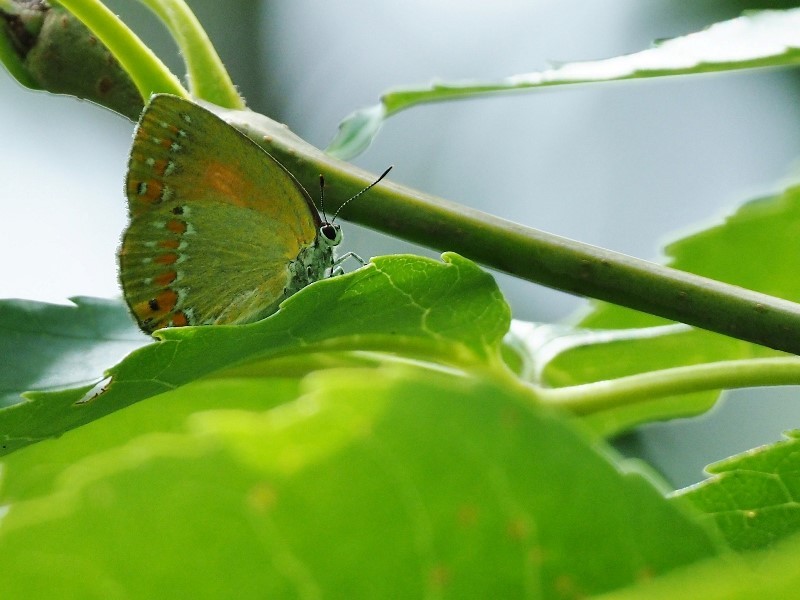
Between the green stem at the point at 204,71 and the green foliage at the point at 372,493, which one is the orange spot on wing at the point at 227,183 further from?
the green foliage at the point at 372,493

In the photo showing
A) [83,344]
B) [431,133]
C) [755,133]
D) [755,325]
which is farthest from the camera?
[431,133]

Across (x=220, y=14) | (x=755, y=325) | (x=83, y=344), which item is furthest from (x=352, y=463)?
(x=220, y=14)

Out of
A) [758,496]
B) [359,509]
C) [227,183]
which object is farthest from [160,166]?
[359,509]

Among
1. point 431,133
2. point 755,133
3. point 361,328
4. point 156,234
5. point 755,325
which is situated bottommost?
point 431,133

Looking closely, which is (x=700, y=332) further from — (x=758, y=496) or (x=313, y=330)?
(x=313, y=330)

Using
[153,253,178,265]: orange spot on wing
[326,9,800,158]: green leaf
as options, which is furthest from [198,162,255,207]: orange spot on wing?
[326,9,800,158]: green leaf

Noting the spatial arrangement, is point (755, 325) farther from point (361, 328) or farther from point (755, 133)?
point (755, 133)

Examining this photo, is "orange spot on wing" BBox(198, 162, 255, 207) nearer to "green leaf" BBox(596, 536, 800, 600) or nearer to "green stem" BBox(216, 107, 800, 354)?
"green stem" BBox(216, 107, 800, 354)
